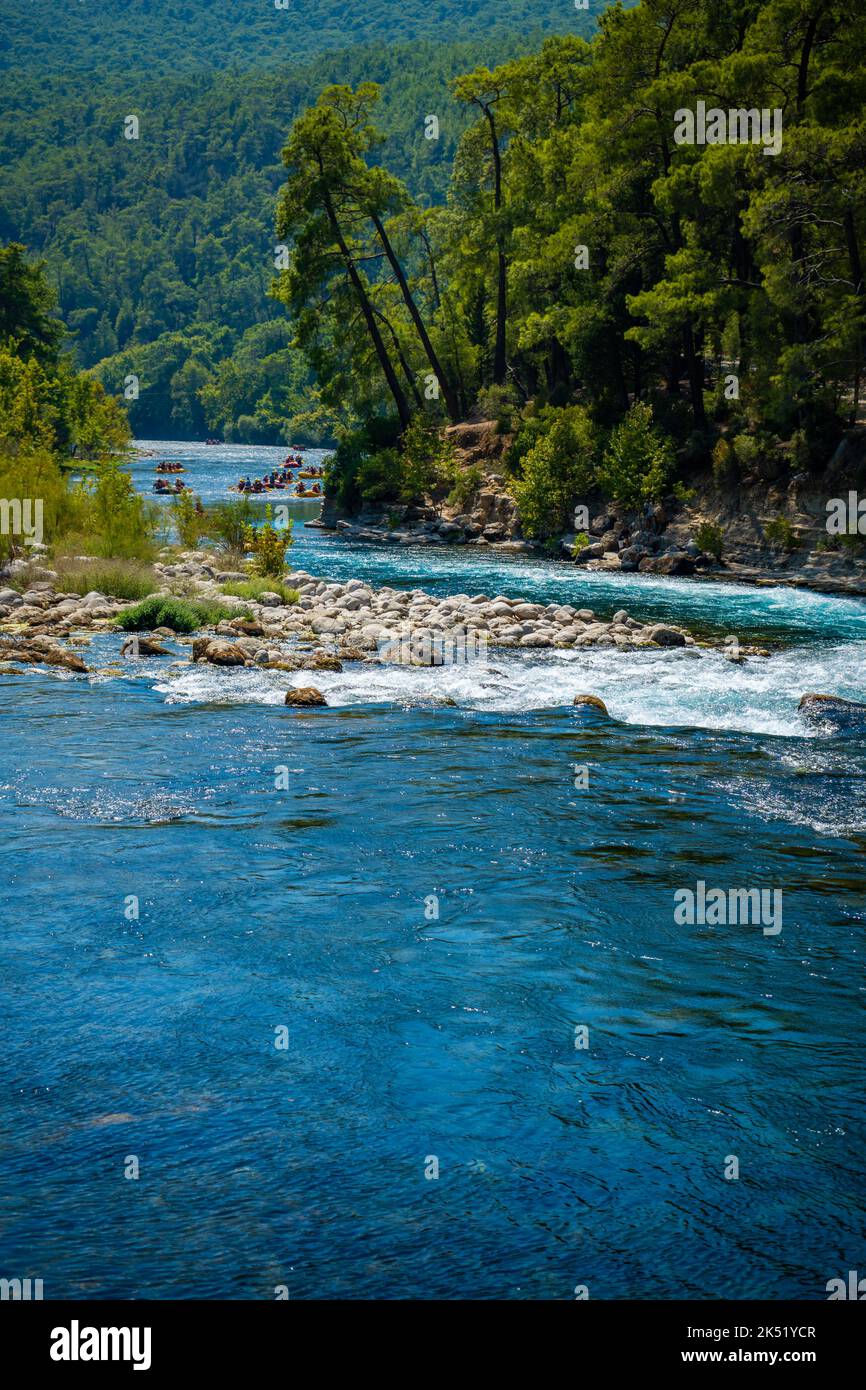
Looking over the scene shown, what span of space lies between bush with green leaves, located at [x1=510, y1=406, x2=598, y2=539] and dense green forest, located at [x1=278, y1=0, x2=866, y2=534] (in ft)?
0.22

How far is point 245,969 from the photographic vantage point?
8.22 metres

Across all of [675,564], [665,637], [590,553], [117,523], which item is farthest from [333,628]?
[590,553]

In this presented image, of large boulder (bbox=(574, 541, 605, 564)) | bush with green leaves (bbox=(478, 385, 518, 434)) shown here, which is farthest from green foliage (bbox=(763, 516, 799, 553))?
bush with green leaves (bbox=(478, 385, 518, 434))

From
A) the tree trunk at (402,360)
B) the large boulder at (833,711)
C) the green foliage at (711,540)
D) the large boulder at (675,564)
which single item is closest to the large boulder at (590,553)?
the large boulder at (675,564)

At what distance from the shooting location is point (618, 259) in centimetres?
3606

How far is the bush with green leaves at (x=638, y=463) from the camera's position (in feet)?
111

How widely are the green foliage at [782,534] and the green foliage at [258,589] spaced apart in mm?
11823

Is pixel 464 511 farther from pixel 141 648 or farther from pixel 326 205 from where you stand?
pixel 141 648

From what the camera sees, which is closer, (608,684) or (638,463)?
(608,684)

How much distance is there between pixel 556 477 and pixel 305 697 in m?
21.9

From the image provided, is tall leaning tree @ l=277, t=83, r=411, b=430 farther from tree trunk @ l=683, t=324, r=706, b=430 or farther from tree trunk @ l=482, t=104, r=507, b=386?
tree trunk @ l=683, t=324, r=706, b=430

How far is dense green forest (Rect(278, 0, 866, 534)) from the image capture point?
28.7m

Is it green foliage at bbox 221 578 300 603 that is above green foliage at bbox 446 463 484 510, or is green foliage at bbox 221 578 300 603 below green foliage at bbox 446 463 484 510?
below
